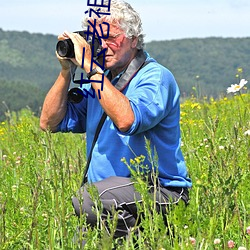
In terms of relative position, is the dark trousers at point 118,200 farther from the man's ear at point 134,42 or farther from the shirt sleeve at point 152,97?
the man's ear at point 134,42

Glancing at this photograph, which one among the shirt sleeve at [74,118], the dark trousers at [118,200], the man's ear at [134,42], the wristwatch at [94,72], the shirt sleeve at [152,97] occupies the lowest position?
the dark trousers at [118,200]

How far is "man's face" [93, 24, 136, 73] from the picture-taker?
3609 millimetres

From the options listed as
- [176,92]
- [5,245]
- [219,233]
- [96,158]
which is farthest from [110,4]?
[5,245]

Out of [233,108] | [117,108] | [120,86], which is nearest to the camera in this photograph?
[117,108]

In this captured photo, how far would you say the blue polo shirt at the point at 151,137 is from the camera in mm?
3436

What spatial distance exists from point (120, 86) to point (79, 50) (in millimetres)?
306

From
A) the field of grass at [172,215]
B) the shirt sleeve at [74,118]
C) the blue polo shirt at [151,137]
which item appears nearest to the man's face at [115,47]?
the blue polo shirt at [151,137]

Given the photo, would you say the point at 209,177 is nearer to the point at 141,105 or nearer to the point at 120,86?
the point at 141,105

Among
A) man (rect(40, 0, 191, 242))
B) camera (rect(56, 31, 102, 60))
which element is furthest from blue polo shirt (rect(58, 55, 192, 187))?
camera (rect(56, 31, 102, 60))

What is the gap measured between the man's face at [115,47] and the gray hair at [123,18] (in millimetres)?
28

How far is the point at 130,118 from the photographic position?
10.6ft

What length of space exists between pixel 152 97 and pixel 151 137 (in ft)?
0.88

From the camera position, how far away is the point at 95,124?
3707 mm

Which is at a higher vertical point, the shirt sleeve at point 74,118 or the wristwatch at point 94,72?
the wristwatch at point 94,72
